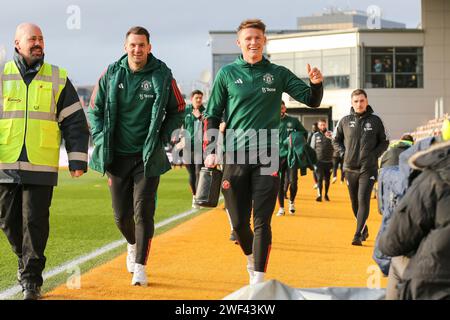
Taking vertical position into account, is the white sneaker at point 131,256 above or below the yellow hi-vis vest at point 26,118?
below

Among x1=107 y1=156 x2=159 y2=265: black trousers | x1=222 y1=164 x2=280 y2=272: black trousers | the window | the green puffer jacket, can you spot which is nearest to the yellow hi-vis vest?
the green puffer jacket

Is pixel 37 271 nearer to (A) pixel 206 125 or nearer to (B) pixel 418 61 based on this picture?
(A) pixel 206 125

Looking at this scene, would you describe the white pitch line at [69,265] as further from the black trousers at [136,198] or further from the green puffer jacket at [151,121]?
the green puffer jacket at [151,121]

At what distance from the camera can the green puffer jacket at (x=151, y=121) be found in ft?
26.6

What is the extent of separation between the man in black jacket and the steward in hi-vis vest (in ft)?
16.7

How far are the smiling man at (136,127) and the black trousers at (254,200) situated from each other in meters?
0.78

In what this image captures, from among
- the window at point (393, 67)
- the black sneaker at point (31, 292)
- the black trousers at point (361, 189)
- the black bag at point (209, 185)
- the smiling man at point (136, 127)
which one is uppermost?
the window at point (393, 67)

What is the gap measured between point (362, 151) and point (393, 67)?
52.4m

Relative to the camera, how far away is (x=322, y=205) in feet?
62.4

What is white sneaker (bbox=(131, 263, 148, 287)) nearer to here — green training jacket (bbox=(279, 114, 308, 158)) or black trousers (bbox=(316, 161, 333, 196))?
Answer: green training jacket (bbox=(279, 114, 308, 158))

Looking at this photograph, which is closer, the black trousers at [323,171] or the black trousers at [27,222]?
the black trousers at [27,222]

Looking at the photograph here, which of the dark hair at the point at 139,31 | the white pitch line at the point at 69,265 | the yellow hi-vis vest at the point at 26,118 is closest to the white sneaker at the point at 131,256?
the white pitch line at the point at 69,265

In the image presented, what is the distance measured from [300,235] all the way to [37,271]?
5974mm

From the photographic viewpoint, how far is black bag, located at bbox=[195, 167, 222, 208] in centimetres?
791
